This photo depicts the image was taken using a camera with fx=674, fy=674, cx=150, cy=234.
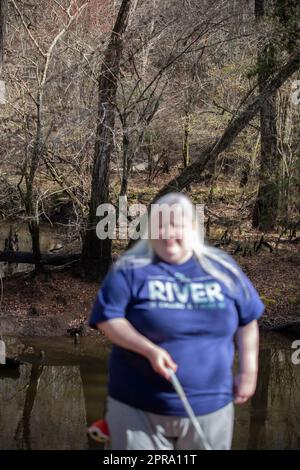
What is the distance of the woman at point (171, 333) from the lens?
2562 millimetres

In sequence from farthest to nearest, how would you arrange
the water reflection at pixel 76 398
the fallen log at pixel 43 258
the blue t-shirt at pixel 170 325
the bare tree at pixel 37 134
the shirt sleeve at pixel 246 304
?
1. the fallen log at pixel 43 258
2. the bare tree at pixel 37 134
3. the water reflection at pixel 76 398
4. the shirt sleeve at pixel 246 304
5. the blue t-shirt at pixel 170 325

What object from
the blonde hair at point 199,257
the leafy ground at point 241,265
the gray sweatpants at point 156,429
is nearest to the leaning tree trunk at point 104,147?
the leafy ground at point 241,265

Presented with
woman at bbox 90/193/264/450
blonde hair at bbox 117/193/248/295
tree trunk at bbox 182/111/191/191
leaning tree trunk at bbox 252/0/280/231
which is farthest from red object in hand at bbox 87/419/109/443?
tree trunk at bbox 182/111/191/191

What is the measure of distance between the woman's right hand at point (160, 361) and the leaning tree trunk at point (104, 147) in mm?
8491

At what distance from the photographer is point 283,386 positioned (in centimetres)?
769

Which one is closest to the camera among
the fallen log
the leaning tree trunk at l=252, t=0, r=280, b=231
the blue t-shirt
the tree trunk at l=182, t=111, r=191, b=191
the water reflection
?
the blue t-shirt

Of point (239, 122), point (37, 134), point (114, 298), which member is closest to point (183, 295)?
point (114, 298)

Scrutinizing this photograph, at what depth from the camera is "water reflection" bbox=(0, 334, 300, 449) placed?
5797 millimetres

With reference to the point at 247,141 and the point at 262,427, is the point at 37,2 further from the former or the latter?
the point at 262,427

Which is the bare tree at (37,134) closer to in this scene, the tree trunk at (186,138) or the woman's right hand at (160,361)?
the tree trunk at (186,138)

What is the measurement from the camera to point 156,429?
2.62 metres

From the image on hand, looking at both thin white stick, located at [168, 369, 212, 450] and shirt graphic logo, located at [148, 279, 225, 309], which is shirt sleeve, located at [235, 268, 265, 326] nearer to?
shirt graphic logo, located at [148, 279, 225, 309]

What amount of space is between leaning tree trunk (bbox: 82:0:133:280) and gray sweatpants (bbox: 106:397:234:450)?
8408mm
